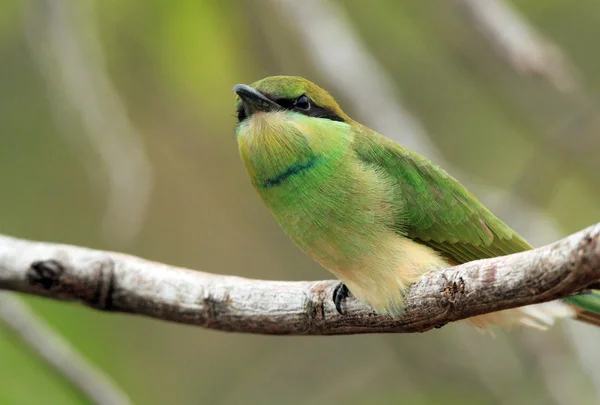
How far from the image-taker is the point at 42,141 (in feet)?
14.6

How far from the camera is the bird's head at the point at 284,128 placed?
251 cm

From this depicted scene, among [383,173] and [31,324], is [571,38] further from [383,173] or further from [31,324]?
[31,324]

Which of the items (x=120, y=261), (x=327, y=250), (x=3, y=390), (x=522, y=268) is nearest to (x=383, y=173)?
(x=327, y=250)

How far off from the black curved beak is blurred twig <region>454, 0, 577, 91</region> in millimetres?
589

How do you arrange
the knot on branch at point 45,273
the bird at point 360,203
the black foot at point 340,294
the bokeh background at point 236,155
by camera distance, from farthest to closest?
the bokeh background at point 236,155, the bird at point 360,203, the black foot at point 340,294, the knot on branch at point 45,273

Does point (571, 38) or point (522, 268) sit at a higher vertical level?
point (571, 38)

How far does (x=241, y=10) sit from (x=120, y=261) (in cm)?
114

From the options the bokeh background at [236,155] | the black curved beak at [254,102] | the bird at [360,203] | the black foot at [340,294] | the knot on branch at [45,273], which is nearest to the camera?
the knot on branch at [45,273]

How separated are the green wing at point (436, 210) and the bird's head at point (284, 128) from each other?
0.10 metres

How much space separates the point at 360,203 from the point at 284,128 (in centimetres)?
30

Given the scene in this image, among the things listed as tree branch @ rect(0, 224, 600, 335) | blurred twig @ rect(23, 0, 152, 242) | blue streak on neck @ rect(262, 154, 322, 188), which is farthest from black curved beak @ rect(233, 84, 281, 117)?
tree branch @ rect(0, 224, 600, 335)

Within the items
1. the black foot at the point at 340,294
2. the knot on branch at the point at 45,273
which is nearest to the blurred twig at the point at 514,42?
the black foot at the point at 340,294

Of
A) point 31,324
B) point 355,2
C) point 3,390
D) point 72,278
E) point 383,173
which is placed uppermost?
point 355,2

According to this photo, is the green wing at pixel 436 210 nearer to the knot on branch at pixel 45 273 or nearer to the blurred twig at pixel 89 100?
the blurred twig at pixel 89 100
